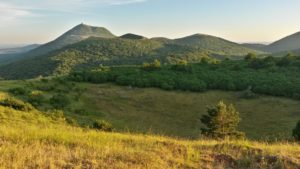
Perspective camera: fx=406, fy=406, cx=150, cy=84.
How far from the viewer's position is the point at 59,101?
4762 cm

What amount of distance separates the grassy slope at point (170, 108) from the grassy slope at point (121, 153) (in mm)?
32970

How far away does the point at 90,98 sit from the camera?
54250 mm

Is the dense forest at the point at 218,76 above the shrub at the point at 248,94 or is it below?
above

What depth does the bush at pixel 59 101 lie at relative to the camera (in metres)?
45.8

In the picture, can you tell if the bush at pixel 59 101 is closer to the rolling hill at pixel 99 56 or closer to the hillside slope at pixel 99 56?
the rolling hill at pixel 99 56

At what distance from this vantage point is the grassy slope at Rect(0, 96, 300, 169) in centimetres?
737

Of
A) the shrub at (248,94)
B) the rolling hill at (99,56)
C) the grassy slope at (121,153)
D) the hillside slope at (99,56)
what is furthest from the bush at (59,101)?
the hillside slope at (99,56)

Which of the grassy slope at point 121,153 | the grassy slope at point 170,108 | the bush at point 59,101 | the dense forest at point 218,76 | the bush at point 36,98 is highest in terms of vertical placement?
the grassy slope at point 121,153

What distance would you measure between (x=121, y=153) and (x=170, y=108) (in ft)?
149

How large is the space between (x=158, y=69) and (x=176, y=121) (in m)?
22.8

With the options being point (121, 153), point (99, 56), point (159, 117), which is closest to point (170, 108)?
point (159, 117)

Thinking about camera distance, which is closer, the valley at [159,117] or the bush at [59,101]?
the valley at [159,117]

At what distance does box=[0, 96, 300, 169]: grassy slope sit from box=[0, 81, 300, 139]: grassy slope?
3297 cm

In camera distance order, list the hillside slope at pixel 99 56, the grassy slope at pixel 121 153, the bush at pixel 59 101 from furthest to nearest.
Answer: the hillside slope at pixel 99 56 < the bush at pixel 59 101 < the grassy slope at pixel 121 153
